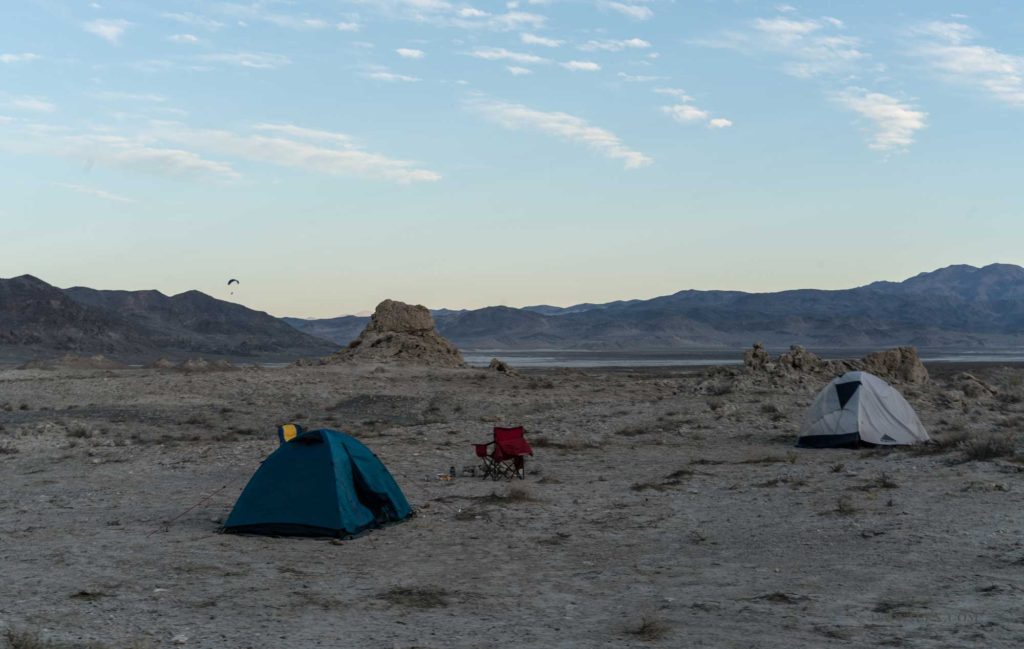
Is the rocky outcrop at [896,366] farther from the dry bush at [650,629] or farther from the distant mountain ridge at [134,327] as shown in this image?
the distant mountain ridge at [134,327]

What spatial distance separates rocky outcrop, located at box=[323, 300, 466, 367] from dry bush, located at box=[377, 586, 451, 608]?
35.8 m

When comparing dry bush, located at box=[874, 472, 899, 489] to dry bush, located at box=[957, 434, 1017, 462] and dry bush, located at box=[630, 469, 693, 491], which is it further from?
dry bush, located at box=[630, 469, 693, 491]

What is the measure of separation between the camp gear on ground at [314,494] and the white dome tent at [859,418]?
10534mm

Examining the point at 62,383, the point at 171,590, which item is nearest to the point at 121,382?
the point at 62,383

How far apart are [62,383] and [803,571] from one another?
34765mm

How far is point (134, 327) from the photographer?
4592 inches

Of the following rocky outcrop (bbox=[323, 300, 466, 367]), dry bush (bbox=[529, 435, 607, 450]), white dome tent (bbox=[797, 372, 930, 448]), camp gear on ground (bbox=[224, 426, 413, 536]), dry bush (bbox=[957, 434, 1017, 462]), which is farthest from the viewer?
rocky outcrop (bbox=[323, 300, 466, 367])

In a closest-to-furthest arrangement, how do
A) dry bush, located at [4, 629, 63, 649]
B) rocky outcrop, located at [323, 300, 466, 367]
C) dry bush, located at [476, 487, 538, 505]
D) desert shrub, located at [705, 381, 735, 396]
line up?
dry bush, located at [4, 629, 63, 649], dry bush, located at [476, 487, 538, 505], desert shrub, located at [705, 381, 735, 396], rocky outcrop, located at [323, 300, 466, 367]

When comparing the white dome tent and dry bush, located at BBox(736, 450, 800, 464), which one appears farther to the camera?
the white dome tent

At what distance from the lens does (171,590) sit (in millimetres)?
9578

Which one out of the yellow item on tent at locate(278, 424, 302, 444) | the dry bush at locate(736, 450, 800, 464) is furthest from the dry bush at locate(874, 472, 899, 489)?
the yellow item on tent at locate(278, 424, 302, 444)

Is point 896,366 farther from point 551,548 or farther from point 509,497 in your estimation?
point 551,548

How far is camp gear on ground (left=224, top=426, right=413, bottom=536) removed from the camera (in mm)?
12369

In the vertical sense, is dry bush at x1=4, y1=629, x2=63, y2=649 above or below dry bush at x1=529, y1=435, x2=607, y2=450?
above
